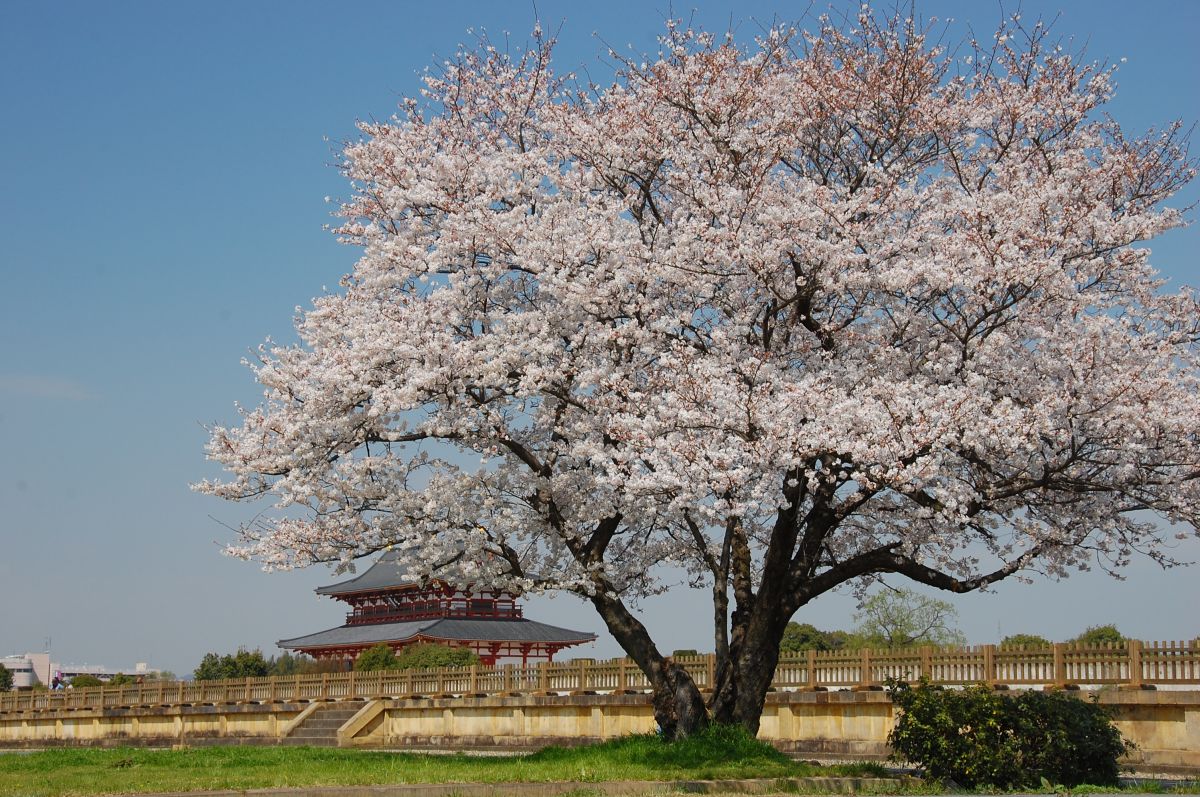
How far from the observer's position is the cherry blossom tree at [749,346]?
1808cm

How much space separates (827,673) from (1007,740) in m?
11.4

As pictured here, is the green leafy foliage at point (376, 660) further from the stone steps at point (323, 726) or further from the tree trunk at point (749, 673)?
the tree trunk at point (749, 673)

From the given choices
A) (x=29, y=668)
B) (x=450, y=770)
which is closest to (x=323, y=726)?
(x=450, y=770)

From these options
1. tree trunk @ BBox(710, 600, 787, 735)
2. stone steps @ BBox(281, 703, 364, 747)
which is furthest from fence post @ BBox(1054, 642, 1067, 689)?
stone steps @ BBox(281, 703, 364, 747)

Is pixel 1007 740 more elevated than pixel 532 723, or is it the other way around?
pixel 1007 740

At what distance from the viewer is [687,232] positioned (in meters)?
19.4

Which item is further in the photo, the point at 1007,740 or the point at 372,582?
the point at 372,582

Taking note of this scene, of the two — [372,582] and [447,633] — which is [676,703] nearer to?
[447,633]

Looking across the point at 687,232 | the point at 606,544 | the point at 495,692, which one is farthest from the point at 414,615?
the point at 687,232

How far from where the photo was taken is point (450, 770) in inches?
740

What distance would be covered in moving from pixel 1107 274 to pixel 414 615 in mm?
45118

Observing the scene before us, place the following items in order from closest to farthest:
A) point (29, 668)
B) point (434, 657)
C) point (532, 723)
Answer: point (532, 723), point (434, 657), point (29, 668)

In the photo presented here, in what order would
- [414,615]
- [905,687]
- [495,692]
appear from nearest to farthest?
[905,687] < [495,692] < [414,615]

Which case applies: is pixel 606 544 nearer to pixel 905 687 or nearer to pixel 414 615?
pixel 905 687
